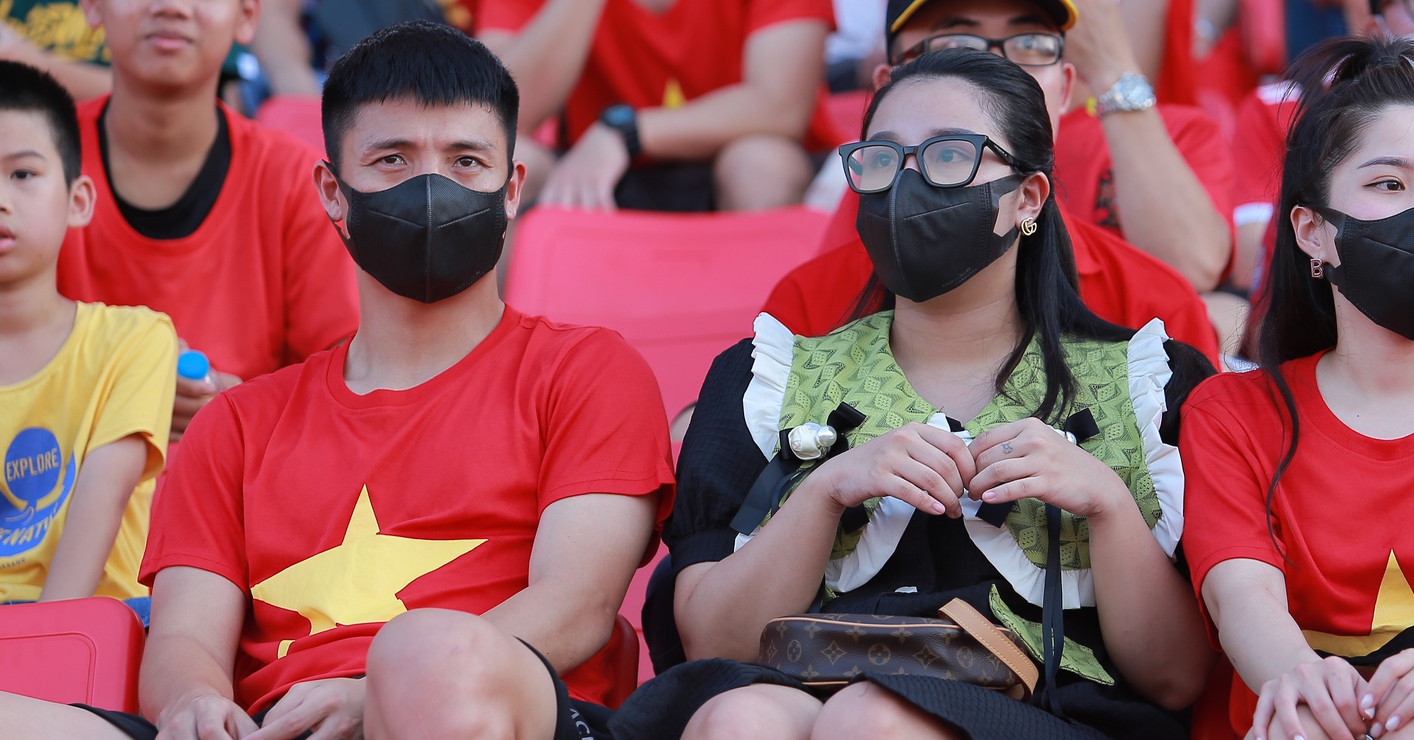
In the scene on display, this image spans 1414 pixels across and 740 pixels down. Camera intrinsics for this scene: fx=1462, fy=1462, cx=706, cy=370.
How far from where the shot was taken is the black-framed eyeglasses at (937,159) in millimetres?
2270

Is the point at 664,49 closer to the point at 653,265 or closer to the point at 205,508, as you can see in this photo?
the point at 653,265

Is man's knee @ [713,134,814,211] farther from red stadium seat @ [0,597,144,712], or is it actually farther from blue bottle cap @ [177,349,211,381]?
red stadium seat @ [0,597,144,712]

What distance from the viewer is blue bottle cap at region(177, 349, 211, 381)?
2.90 metres

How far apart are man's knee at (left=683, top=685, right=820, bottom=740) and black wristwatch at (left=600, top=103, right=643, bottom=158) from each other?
2694mm

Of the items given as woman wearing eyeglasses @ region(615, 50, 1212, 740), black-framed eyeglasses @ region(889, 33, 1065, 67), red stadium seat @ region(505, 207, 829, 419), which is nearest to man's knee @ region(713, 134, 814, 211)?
red stadium seat @ region(505, 207, 829, 419)

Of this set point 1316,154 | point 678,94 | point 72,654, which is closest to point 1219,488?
point 1316,154

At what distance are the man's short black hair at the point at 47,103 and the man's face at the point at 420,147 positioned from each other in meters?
0.89

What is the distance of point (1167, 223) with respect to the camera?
3.27 metres

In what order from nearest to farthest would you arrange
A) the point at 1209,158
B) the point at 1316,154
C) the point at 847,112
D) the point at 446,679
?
the point at 446,679 → the point at 1316,154 → the point at 1209,158 → the point at 847,112

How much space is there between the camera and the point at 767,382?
2.38 m

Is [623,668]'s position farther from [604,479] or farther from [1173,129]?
[1173,129]

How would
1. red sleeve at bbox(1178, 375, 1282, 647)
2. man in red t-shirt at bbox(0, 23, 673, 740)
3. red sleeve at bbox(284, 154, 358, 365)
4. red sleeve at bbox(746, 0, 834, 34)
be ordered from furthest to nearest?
1. red sleeve at bbox(746, 0, 834, 34)
2. red sleeve at bbox(284, 154, 358, 365)
3. man in red t-shirt at bbox(0, 23, 673, 740)
4. red sleeve at bbox(1178, 375, 1282, 647)

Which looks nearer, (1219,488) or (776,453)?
(1219,488)

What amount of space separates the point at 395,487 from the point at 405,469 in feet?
0.11
